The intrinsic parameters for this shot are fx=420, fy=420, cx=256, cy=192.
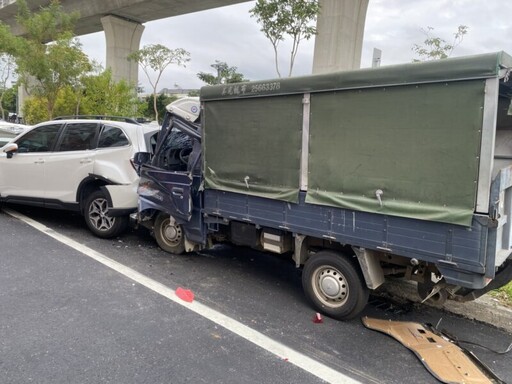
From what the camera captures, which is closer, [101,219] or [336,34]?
[101,219]

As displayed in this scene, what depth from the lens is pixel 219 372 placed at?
316 cm

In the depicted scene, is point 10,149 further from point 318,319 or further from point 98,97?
point 98,97

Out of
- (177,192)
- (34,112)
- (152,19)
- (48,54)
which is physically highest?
(152,19)

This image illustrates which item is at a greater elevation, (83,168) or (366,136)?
(366,136)

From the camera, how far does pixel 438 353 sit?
3.54m

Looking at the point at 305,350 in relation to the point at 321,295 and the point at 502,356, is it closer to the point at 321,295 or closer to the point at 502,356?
the point at 321,295

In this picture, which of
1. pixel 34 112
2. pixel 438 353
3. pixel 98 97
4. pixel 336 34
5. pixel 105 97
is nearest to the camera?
pixel 438 353

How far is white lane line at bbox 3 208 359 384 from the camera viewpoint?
3.24 metres

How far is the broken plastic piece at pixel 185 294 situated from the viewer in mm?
4466

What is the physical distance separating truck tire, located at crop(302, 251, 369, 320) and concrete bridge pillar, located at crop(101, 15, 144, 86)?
27.2m

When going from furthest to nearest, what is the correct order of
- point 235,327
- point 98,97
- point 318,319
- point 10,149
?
point 98,97 < point 10,149 < point 318,319 < point 235,327

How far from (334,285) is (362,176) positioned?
1147 millimetres

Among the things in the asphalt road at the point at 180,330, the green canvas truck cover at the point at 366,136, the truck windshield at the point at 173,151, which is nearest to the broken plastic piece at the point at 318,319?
the asphalt road at the point at 180,330

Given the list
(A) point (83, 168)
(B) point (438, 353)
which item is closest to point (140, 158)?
(A) point (83, 168)
